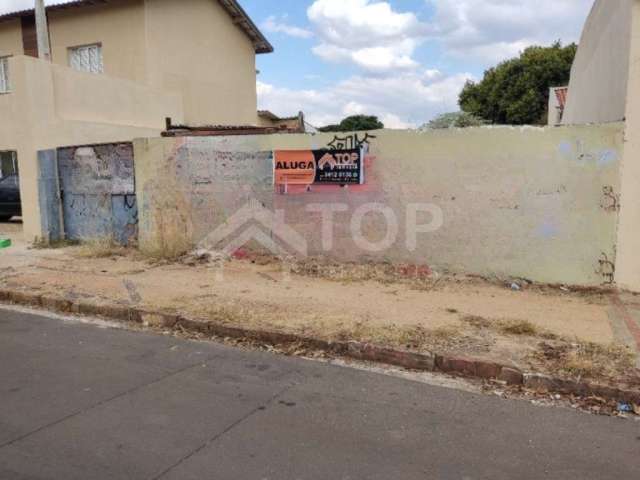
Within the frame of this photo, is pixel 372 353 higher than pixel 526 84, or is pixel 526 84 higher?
pixel 526 84

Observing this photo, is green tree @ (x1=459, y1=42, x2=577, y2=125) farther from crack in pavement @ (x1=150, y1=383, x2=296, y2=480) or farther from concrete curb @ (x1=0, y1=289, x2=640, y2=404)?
crack in pavement @ (x1=150, y1=383, x2=296, y2=480)

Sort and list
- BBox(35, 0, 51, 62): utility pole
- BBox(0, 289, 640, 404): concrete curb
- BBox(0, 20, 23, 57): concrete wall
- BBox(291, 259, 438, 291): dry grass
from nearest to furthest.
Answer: BBox(0, 289, 640, 404): concrete curb
BBox(291, 259, 438, 291): dry grass
BBox(35, 0, 51, 62): utility pole
BBox(0, 20, 23, 57): concrete wall

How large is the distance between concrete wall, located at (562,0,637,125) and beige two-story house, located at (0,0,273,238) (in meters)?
10.6

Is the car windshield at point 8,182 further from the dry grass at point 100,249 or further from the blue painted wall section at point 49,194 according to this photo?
the dry grass at point 100,249

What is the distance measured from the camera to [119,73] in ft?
54.3

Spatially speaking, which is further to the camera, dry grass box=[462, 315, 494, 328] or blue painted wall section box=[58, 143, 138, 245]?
blue painted wall section box=[58, 143, 138, 245]

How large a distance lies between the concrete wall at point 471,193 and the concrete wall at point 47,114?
3854 mm

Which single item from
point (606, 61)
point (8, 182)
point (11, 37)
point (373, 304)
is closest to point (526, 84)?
point (606, 61)

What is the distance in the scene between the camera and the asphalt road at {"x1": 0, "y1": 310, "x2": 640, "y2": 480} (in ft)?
10.3

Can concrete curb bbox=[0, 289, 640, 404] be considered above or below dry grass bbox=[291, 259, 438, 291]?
below

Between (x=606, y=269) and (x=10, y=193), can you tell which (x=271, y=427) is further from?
(x=10, y=193)

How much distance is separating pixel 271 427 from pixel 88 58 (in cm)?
1695

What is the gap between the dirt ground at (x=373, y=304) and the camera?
197 inches

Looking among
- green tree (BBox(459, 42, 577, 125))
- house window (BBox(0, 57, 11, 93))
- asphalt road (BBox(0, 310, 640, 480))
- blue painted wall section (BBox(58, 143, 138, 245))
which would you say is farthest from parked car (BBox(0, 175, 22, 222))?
green tree (BBox(459, 42, 577, 125))
